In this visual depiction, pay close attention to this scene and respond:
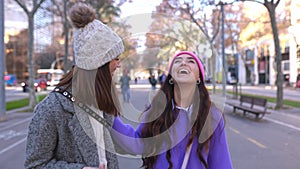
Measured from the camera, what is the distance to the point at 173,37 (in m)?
1.64

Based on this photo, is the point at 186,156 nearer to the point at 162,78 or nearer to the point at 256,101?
the point at 162,78

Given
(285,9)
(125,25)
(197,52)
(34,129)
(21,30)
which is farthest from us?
(21,30)

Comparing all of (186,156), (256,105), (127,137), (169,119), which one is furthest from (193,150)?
(256,105)

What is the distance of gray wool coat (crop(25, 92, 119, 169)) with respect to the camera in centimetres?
141

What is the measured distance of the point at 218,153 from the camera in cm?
194

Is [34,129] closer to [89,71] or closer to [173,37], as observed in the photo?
[89,71]

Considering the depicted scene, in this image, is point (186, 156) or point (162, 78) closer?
point (186, 156)

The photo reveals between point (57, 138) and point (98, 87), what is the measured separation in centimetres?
27

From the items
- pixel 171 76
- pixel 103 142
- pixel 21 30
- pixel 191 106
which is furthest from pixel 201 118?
pixel 21 30

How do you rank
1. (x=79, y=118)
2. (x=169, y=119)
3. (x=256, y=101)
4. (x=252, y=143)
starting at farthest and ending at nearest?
(x=256, y=101) → (x=252, y=143) → (x=169, y=119) → (x=79, y=118)

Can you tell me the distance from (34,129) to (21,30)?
260 ft

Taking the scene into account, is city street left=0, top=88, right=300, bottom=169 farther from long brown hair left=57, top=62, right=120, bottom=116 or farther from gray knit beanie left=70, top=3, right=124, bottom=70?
gray knit beanie left=70, top=3, right=124, bottom=70

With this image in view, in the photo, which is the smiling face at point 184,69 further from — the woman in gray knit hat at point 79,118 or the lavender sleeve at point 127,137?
the woman in gray knit hat at point 79,118

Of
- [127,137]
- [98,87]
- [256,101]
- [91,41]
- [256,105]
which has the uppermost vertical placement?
[91,41]
